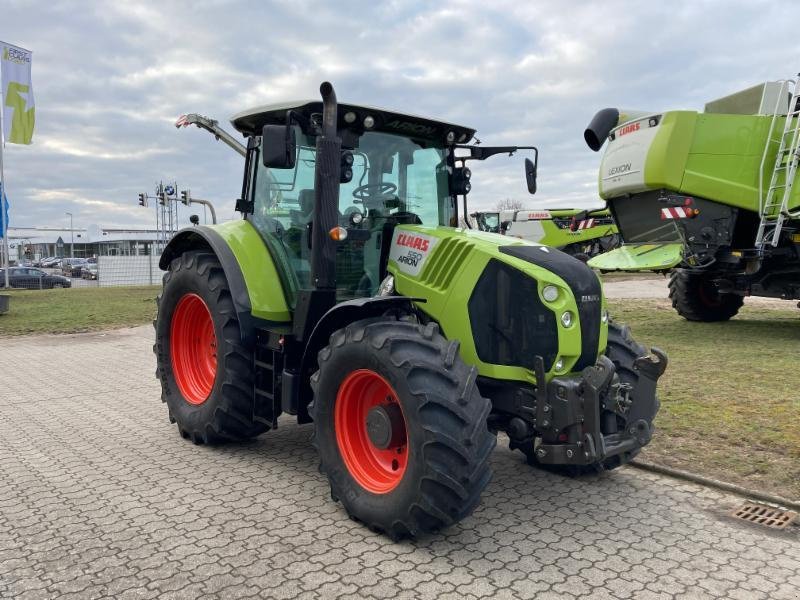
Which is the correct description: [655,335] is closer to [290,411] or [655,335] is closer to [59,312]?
[290,411]

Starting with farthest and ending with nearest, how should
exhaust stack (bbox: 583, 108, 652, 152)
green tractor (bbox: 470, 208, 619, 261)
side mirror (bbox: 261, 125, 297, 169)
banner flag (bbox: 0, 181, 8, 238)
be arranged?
green tractor (bbox: 470, 208, 619, 261) < banner flag (bbox: 0, 181, 8, 238) < exhaust stack (bbox: 583, 108, 652, 152) < side mirror (bbox: 261, 125, 297, 169)

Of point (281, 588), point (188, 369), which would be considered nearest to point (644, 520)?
point (281, 588)

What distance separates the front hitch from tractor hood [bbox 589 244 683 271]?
5.69 m

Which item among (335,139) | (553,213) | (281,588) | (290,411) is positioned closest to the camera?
(281,588)

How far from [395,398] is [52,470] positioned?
2.57 metres

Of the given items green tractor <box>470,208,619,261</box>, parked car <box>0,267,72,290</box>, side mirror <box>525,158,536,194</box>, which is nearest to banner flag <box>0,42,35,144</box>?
parked car <box>0,267,72,290</box>

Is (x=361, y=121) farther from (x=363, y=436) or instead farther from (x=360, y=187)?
(x=363, y=436)

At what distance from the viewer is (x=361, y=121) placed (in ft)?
13.7

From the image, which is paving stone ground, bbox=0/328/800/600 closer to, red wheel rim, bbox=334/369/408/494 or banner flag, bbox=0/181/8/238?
red wheel rim, bbox=334/369/408/494

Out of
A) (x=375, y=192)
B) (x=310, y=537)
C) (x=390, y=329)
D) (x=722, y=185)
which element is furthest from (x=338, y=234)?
(x=722, y=185)

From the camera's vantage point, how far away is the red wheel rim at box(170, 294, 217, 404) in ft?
17.4

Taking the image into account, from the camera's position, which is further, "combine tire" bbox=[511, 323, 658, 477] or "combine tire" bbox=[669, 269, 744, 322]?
"combine tire" bbox=[669, 269, 744, 322]

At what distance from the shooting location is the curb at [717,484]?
3.72 m

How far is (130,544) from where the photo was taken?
3250 mm
